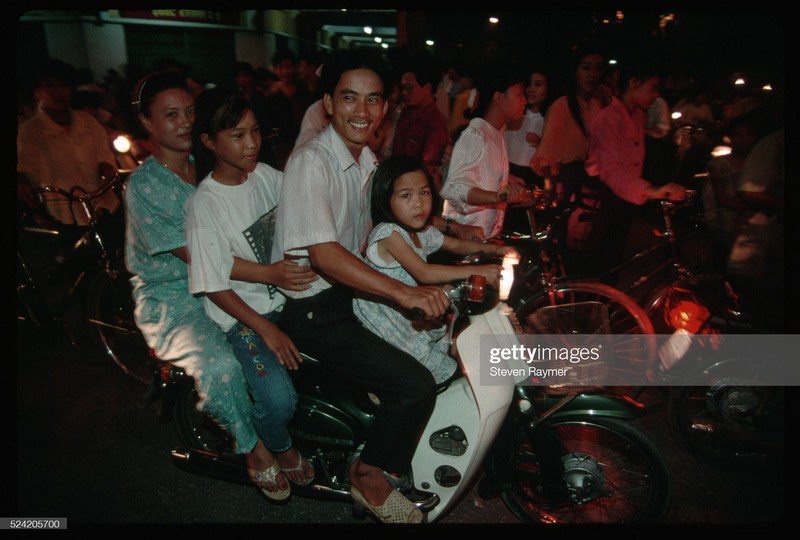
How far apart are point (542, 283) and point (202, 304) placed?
2.14 m

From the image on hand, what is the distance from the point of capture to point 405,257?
2.05 meters

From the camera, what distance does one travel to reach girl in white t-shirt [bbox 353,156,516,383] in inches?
81.0

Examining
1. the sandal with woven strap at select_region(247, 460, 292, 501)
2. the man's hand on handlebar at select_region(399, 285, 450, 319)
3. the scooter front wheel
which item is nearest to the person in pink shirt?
the scooter front wheel

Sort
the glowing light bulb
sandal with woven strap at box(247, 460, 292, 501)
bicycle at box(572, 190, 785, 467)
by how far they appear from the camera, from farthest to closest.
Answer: bicycle at box(572, 190, 785, 467), sandal with woven strap at box(247, 460, 292, 501), the glowing light bulb

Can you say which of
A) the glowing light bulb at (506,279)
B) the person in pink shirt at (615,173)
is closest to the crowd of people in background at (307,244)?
the glowing light bulb at (506,279)

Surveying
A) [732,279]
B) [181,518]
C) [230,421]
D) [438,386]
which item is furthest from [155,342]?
[732,279]

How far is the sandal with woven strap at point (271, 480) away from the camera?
239 centimetres

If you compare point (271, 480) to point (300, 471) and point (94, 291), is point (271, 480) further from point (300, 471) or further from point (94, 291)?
point (94, 291)

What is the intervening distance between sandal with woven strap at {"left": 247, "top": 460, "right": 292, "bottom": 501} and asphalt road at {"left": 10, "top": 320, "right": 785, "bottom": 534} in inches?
8.1

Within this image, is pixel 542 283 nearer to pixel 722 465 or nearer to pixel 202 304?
pixel 722 465

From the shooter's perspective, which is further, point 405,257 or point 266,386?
point 266,386

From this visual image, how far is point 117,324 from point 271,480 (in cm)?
229

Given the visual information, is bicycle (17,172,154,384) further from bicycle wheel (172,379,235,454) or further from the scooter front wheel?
the scooter front wheel

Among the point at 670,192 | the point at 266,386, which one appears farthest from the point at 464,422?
the point at 670,192
